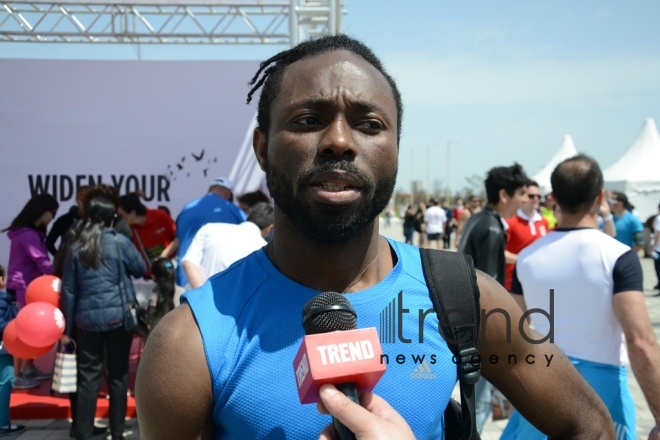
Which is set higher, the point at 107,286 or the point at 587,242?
the point at 587,242

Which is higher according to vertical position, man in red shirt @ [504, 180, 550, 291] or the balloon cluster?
man in red shirt @ [504, 180, 550, 291]

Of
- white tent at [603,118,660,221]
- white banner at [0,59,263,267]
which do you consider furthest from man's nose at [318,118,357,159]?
white tent at [603,118,660,221]

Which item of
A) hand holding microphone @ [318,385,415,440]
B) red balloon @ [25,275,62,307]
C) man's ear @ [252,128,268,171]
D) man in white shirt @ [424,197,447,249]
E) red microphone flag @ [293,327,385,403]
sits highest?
man's ear @ [252,128,268,171]

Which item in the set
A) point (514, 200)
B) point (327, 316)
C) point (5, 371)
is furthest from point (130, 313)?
point (327, 316)

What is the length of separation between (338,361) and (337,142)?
52cm

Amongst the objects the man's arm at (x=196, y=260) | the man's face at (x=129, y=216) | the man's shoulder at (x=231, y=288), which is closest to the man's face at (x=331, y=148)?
the man's shoulder at (x=231, y=288)

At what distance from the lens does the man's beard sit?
52.8 inches

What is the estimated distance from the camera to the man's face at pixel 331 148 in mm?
1339

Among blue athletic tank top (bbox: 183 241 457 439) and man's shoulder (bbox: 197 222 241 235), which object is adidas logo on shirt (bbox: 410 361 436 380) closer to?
blue athletic tank top (bbox: 183 241 457 439)

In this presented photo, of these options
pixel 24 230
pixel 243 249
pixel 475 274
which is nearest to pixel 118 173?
pixel 24 230

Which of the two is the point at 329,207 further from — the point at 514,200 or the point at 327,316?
the point at 514,200

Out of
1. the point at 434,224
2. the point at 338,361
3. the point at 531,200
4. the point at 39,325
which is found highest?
the point at 338,361

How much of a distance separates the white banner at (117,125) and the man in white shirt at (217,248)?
3456 millimetres

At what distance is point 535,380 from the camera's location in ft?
5.05
